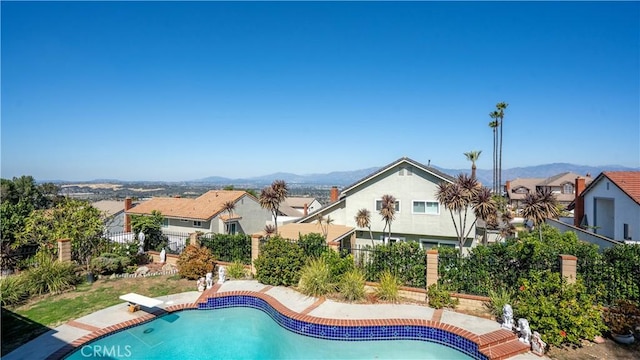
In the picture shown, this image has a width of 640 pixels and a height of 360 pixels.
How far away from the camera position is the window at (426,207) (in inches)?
862

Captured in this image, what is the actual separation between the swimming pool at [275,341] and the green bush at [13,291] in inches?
203

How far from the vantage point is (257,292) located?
1305cm

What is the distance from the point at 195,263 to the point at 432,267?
10309 millimetres

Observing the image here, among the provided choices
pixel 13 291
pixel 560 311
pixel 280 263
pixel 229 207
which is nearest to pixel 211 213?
pixel 229 207

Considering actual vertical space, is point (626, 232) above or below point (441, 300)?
above

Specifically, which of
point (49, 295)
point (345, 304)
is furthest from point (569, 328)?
point (49, 295)

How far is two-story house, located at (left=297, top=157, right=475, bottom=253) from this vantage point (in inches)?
860

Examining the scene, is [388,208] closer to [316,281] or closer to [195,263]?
[316,281]

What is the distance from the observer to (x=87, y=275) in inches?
588

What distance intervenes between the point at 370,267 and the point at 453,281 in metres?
3.17

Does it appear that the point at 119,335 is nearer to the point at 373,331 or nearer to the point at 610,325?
the point at 373,331

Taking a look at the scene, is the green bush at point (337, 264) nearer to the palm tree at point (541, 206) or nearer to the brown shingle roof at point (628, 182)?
the palm tree at point (541, 206)

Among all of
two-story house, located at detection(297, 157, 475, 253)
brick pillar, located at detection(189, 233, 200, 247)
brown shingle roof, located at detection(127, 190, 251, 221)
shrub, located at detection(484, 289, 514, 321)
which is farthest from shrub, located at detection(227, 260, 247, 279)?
brown shingle roof, located at detection(127, 190, 251, 221)

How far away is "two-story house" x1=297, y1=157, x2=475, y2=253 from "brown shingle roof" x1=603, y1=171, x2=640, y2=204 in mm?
9460
